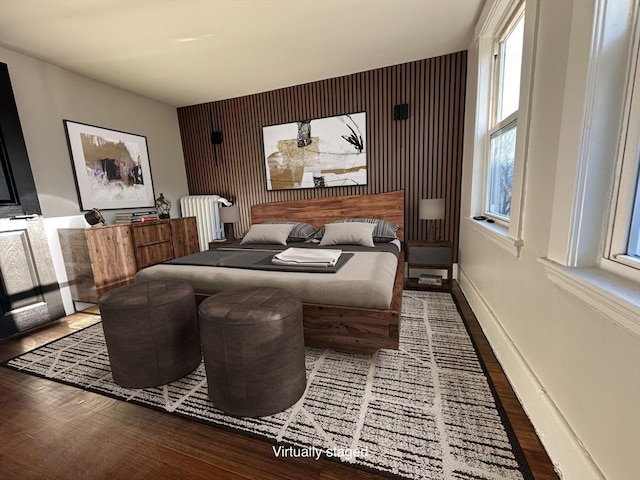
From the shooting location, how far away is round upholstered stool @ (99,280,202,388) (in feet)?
4.80

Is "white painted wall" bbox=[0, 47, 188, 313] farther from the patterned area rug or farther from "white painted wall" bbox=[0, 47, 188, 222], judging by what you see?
the patterned area rug

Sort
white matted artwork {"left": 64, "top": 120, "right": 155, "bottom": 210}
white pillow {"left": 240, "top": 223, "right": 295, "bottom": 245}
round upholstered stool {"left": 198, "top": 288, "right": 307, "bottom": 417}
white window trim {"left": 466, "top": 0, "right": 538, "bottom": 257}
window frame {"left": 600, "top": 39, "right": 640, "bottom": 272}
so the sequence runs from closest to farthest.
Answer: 1. window frame {"left": 600, "top": 39, "right": 640, "bottom": 272}
2. round upholstered stool {"left": 198, "top": 288, "right": 307, "bottom": 417}
3. white window trim {"left": 466, "top": 0, "right": 538, "bottom": 257}
4. white matted artwork {"left": 64, "top": 120, "right": 155, "bottom": 210}
5. white pillow {"left": 240, "top": 223, "right": 295, "bottom": 245}

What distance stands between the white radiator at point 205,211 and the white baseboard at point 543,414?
12.1ft

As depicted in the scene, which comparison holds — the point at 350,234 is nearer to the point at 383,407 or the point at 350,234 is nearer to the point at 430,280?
the point at 430,280

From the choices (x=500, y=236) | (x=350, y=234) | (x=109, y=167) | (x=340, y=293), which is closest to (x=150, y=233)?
(x=109, y=167)

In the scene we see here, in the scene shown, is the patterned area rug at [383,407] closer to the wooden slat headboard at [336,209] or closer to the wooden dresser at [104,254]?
the wooden dresser at [104,254]

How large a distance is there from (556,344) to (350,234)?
6.43ft

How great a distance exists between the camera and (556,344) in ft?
3.49

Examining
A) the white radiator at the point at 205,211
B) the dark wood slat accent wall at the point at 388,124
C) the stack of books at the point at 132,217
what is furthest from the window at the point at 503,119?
the stack of books at the point at 132,217

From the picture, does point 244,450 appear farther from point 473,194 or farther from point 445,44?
point 445,44

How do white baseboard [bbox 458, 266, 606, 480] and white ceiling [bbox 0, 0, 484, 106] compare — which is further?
white ceiling [bbox 0, 0, 484, 106]

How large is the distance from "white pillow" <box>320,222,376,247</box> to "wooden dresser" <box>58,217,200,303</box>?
2.11m

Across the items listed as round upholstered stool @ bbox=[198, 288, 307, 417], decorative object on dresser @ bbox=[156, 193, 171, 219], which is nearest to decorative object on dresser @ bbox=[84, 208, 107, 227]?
decorative object on dresser @ bbox=[156, 193, 171, 219]

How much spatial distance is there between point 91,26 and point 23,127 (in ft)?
3.87
